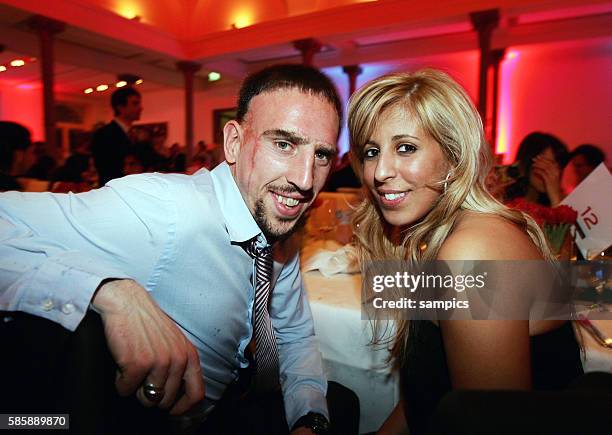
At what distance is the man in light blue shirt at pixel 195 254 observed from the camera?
Answer: 762mm

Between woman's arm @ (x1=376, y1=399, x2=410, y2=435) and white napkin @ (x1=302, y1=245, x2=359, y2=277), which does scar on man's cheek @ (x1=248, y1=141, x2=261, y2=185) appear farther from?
woman's arm @ (x1=376, y1=399, x2=410, y2=435)

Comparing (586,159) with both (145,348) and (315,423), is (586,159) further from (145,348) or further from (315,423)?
(145,348)

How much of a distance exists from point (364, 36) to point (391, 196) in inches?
348

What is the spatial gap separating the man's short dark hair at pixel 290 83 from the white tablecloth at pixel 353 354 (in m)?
0.69

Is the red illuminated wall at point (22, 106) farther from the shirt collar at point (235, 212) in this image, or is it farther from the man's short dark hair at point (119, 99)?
the shirt collar at point (235, 212)

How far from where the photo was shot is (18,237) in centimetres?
87

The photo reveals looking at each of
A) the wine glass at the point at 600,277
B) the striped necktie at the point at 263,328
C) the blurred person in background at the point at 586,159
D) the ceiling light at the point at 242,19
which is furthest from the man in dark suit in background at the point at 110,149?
the ceiling light at the point at 242,19

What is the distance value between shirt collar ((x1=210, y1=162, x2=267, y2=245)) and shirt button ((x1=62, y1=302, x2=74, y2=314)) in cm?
53

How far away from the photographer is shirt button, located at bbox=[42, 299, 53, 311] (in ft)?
2.35

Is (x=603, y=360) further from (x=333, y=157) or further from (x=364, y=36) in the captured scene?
(x=364, y=36)

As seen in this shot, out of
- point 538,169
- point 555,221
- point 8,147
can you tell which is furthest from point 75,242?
point 538,169

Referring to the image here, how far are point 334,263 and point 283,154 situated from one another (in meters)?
0.80

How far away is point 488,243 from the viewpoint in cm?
103

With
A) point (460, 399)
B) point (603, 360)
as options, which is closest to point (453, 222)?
point (603, 360)
